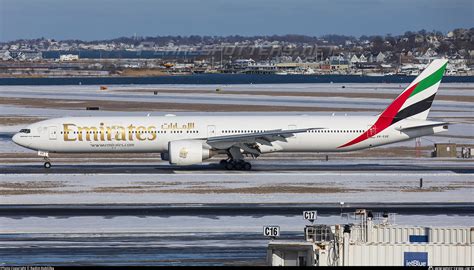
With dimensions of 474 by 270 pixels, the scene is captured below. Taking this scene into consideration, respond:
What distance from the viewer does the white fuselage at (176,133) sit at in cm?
6172

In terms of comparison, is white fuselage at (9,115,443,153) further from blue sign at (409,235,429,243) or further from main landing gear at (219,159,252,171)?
blue sign at (409,235,429,243)

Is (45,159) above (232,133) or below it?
below

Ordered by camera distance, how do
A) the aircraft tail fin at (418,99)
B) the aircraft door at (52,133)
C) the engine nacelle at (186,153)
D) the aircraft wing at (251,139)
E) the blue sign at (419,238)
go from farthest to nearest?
the aircraft tail fin at (418,99) → the aircraft door at (52,133) → the aircraft wing at (251,139) → the engine nacelle at (186,153) → the blue sign at (419,238)

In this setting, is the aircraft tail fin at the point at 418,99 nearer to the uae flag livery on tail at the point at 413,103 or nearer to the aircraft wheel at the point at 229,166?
the uae flag livery on tail at the point at 413,103

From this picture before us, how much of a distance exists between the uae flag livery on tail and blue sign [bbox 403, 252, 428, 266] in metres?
34.5

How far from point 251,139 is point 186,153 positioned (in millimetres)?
3913

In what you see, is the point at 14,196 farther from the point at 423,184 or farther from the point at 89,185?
the point at 423,184

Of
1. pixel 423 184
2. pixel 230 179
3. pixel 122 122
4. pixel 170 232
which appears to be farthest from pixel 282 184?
pixel 170 232

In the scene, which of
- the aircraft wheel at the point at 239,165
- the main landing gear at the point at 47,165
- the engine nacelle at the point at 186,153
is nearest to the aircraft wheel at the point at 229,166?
the aircraft wheel at the point at 239,165

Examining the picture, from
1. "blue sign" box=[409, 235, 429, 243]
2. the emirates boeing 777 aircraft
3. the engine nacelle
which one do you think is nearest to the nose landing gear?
the emirates boeing 777 aircraft

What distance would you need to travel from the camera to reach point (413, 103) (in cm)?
6294

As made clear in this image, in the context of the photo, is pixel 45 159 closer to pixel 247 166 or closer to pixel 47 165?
pixel 47 165

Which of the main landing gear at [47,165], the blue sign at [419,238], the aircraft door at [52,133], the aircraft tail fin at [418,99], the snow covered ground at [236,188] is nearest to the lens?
the blue sign at [419,238]

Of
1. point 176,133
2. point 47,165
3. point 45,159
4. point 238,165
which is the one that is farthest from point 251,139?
point 45,159
